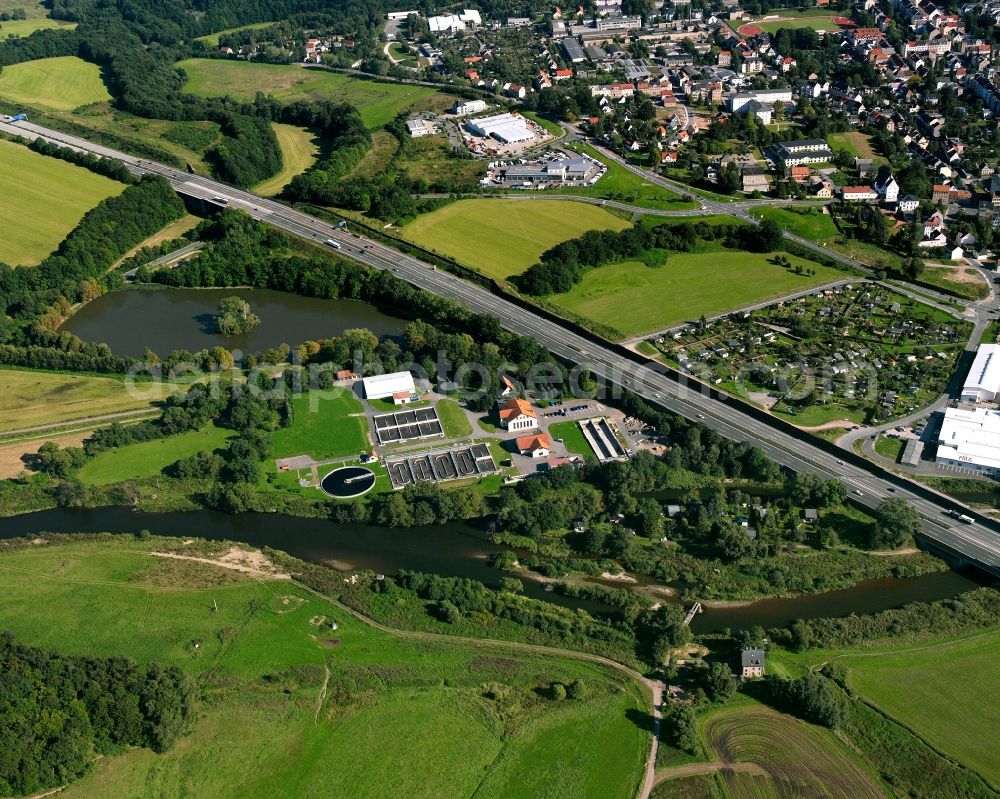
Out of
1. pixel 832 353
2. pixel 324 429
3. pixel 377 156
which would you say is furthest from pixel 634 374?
pixel 377 156

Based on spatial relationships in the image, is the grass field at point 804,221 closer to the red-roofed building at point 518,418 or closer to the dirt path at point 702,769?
the red-roofed building at point 518,418

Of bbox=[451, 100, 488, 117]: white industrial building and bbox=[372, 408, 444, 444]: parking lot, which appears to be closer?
bbox=[372, 408, 444, 444]: parking lot

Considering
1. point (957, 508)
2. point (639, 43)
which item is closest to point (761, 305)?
point (957, 508)

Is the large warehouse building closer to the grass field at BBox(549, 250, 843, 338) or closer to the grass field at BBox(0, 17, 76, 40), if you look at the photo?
the grass field at BBox(549, 250, 843, 338)

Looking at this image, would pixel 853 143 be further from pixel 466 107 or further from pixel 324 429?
pixel 324 429

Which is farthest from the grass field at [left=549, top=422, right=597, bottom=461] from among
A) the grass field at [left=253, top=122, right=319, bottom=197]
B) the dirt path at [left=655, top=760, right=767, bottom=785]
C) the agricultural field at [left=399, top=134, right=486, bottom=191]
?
the grass field at [left=253, top=122, right=319, bottom=197]
